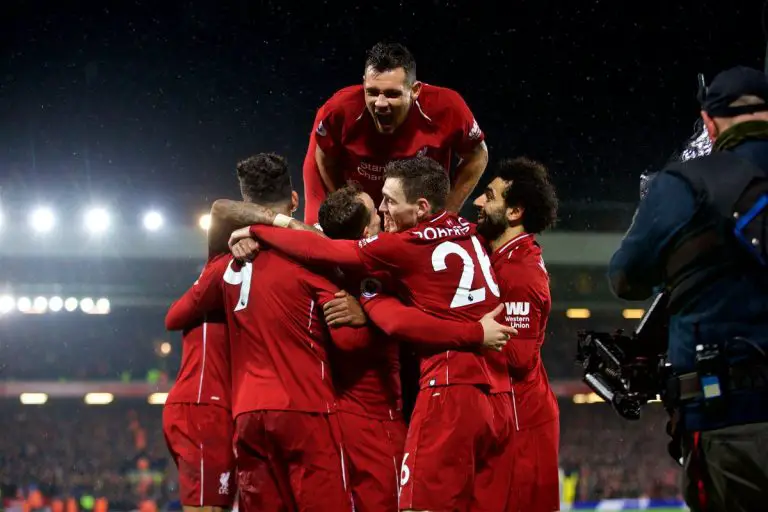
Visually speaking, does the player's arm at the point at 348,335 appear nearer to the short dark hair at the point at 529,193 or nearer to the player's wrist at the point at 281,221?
the player's wrist at the point at 281,221

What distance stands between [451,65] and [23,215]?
43.6 feet

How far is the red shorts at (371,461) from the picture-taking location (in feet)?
13.1

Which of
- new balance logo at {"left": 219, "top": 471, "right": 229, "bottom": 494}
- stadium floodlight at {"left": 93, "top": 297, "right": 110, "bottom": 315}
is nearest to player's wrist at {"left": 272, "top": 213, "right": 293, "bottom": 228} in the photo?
new balance logo at {"left": 219, "top": 471, "right": 229, "bottom": 494}

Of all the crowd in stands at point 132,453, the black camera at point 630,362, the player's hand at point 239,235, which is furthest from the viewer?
the crowd in stands at point 132,453

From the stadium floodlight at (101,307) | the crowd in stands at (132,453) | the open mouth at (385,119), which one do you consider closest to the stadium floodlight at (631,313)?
the crowd in stands at (132,453)

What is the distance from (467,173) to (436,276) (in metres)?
1.23

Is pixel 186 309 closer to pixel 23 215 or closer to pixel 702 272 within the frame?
pixel 702 272

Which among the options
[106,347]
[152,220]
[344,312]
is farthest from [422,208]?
[106,347]

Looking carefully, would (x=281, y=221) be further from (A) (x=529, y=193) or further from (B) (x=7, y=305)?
(B) (x=7, y=305)

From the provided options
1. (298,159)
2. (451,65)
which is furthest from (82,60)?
(451,65)

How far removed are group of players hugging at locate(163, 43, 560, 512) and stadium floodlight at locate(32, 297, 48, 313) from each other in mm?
22907

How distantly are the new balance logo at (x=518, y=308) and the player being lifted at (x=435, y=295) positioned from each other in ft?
1.17

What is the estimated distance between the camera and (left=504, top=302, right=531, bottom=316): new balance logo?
14.5 feet

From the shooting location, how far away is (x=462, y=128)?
484cm
